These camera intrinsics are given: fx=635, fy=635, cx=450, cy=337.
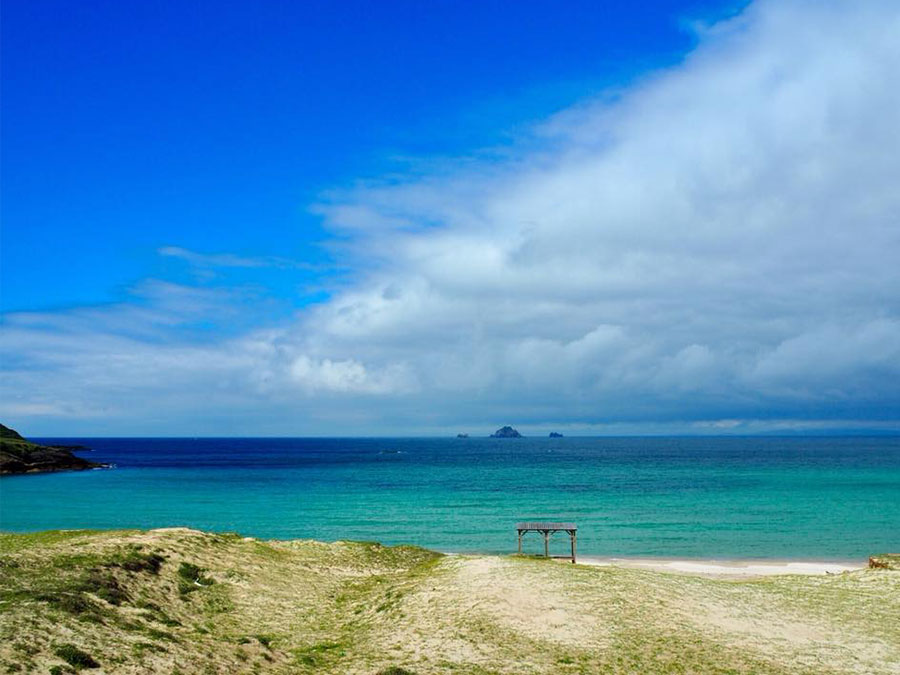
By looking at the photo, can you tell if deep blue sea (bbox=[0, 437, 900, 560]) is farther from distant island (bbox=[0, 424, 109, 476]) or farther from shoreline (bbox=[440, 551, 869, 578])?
distant island (bbox=[0, 424, 109, 476])

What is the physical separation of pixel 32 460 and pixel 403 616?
168595 mm

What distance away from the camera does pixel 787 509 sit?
86.4 meters

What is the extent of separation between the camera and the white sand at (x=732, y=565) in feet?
166

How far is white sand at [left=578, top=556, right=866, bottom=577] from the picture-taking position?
5049 centimetres

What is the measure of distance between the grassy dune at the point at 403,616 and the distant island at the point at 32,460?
472 ft

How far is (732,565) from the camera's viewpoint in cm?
5375

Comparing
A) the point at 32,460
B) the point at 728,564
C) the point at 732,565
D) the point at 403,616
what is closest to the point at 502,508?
the point at 728,564

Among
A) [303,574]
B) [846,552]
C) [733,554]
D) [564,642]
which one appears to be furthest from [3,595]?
[846,552]

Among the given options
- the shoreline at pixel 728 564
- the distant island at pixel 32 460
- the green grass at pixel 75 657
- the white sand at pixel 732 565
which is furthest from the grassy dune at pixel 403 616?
the distant island at pixel 32 460

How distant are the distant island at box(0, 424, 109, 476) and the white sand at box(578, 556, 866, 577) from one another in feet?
498

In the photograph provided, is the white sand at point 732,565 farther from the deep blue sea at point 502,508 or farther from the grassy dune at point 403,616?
the grassy dune at point 403,616

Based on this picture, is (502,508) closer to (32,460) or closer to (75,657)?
(75,657)

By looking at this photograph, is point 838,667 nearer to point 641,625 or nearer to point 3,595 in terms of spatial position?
point 641,625

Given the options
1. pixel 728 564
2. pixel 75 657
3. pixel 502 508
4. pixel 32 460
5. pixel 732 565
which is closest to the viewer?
pixel 75 657
